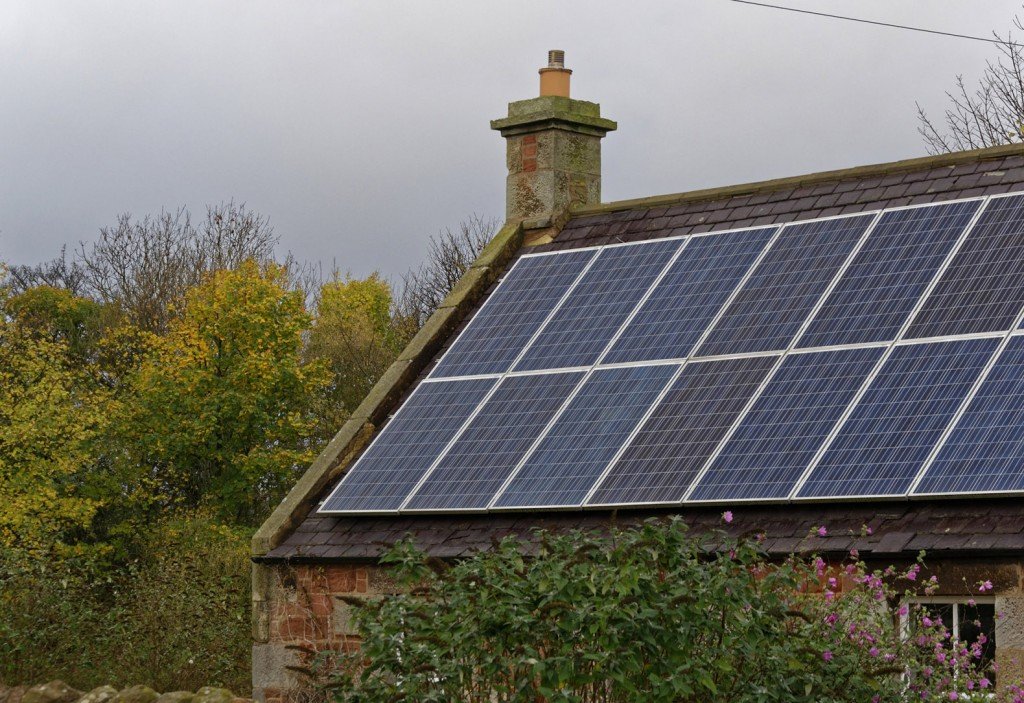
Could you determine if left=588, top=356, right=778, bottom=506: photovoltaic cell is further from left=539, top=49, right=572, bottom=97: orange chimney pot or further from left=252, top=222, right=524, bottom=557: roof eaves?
left=539, top=49, right=572, bottom=97: orange chimney pot

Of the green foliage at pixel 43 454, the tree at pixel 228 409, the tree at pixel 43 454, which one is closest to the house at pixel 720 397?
the tree at pixel 43 454

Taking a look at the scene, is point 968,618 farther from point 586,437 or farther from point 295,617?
point 295,617

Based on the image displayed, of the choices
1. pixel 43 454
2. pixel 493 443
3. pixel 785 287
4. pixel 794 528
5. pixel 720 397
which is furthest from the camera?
pixel 43 454

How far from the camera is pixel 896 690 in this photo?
9.08 metres

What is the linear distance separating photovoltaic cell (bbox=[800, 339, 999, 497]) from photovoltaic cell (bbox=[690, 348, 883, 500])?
176 mm

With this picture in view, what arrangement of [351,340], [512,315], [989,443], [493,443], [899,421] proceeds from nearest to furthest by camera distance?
1. [989,443]
2. [899,421]
3. [493,443]
4. [512,315]
5. [351,340]

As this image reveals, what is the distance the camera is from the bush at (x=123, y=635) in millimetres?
18859

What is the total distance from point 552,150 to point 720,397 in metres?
5.33

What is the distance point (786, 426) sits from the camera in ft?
39.4

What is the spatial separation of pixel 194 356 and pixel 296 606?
875 inches

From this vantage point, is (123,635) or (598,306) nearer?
(598,306)

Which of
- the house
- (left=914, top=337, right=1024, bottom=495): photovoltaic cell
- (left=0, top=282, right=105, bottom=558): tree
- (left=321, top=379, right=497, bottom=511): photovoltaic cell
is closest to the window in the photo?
the house

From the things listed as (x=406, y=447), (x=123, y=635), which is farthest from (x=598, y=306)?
(x=123, y=635)

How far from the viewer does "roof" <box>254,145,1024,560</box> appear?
10.7 meters
